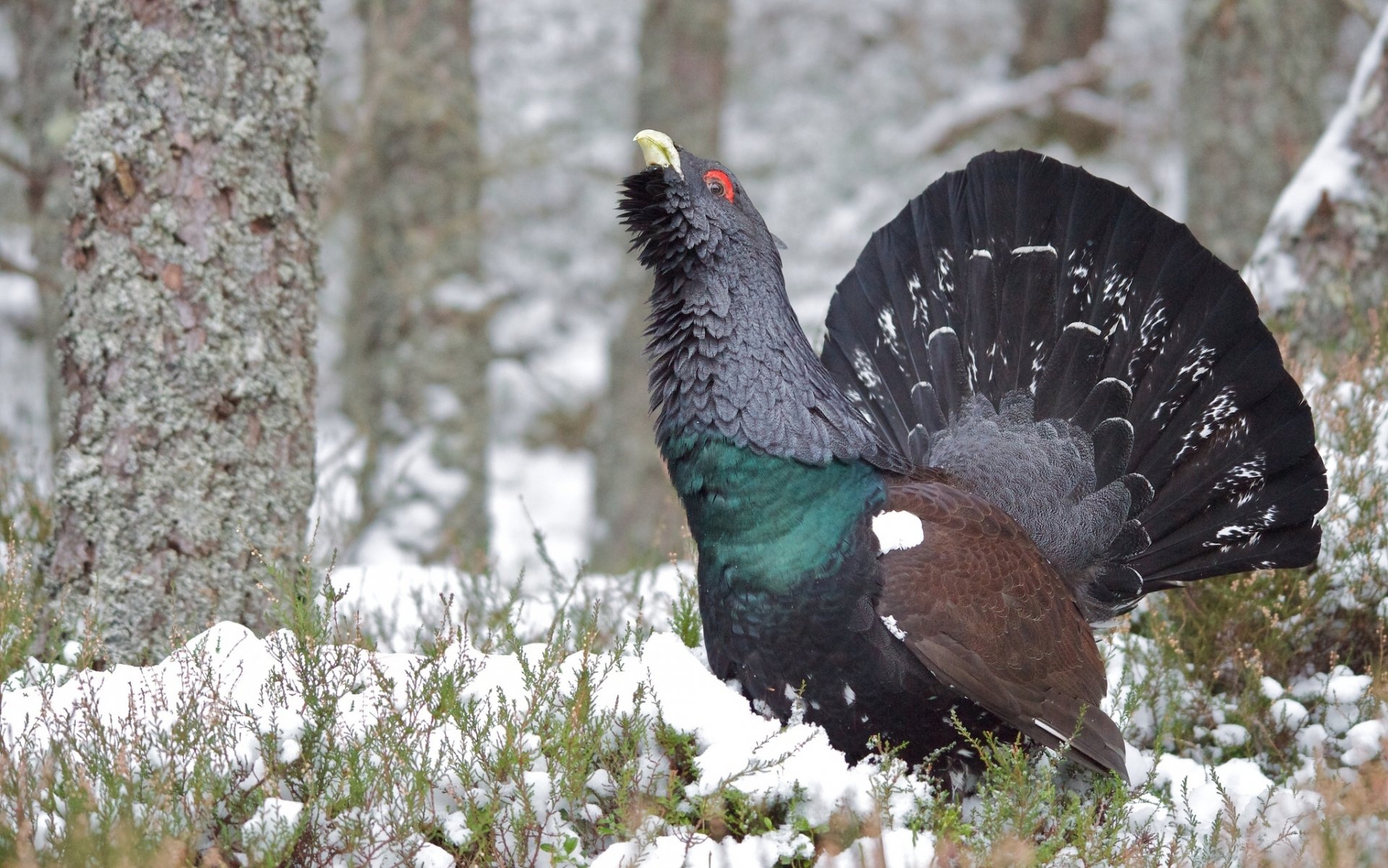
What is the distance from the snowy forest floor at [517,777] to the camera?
228 cm

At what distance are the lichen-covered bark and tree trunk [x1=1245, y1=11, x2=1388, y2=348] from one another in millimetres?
3903

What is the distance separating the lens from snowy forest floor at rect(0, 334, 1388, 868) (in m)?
2.28

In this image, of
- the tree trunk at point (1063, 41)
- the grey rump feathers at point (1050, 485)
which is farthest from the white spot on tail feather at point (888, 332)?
the tree trunk at point (1063, 41)

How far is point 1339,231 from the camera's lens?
496cm

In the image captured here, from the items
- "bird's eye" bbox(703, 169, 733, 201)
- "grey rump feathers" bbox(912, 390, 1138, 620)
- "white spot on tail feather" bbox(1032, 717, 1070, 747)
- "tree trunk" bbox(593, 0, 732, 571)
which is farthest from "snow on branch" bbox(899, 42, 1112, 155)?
"white spot on tail feather" bbox(1032, 717, 1070, 747)

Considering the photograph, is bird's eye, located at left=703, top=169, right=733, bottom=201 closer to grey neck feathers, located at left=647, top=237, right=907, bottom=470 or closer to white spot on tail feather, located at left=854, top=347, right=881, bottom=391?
grey neck feathers, located at left=647, top=237, right=907, bottom=470

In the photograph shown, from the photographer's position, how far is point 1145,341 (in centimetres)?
358

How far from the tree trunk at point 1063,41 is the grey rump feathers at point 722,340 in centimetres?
1018

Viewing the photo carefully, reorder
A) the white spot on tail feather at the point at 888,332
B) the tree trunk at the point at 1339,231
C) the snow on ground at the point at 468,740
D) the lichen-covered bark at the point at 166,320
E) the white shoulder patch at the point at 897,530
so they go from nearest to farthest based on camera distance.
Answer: the snow on ground at the point at 468,740 < the white shoulder patch at the point at 897,530 < the lichen-covered bark at the point at 166,320 < the white spot on tail feather at the point at 888,332 < the tree trunk at the point at 1339,231

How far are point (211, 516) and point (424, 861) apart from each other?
4.87 ft

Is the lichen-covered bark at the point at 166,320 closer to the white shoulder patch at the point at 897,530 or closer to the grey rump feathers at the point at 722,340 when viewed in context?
the grey rump feathers at the point at 722,340

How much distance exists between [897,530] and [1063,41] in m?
11.3

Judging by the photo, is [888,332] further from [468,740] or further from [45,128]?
[45,128]

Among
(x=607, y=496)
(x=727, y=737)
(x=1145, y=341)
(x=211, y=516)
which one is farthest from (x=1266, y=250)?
(x=607, y=496)
